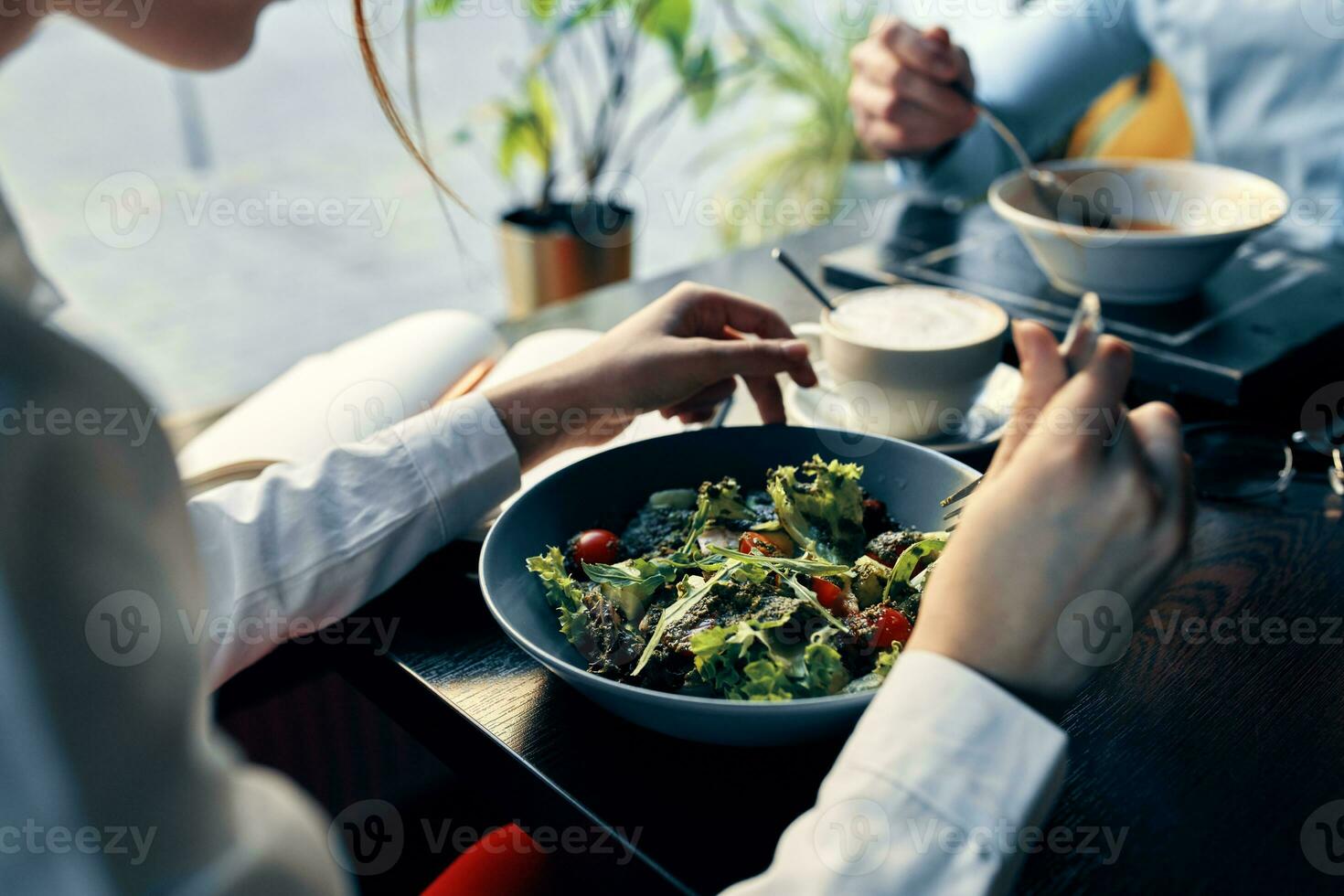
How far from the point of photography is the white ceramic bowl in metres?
1.15

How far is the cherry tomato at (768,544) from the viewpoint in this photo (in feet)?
2.41

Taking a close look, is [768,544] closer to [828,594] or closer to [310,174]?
[828,594]

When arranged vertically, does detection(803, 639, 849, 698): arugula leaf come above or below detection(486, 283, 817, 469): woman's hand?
below

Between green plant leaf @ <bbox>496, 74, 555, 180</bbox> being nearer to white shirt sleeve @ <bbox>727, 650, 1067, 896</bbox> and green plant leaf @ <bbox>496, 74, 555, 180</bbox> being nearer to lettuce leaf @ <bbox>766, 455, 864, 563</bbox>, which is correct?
lettuce leaf @ <bbox>766, 455, 864, 563</bbox>

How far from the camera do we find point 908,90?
1.57 meters

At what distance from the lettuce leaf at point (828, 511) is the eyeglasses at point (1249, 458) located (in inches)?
14.4

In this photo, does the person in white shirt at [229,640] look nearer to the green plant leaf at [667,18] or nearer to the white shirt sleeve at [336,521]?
the white shirt sleeve at [336,521]

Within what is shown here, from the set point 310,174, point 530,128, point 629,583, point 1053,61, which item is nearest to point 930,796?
point 629,583

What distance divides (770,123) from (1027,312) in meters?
2.23

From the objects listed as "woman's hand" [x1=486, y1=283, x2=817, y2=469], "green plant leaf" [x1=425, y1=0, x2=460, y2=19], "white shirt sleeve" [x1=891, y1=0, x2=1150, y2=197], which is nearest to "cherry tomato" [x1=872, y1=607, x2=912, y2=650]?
"woman's hand" [x1=486, y1=283, x2=817, y2=469]

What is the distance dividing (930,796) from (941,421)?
0.53 meters

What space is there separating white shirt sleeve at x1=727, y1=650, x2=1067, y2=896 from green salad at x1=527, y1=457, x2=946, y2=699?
83 mm

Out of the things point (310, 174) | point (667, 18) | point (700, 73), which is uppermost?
point (667, 18)

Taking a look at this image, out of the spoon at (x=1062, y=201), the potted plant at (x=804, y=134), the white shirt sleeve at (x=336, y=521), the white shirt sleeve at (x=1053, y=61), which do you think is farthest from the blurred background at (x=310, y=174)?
the white shirt sleeve at (x=336, y=521)
